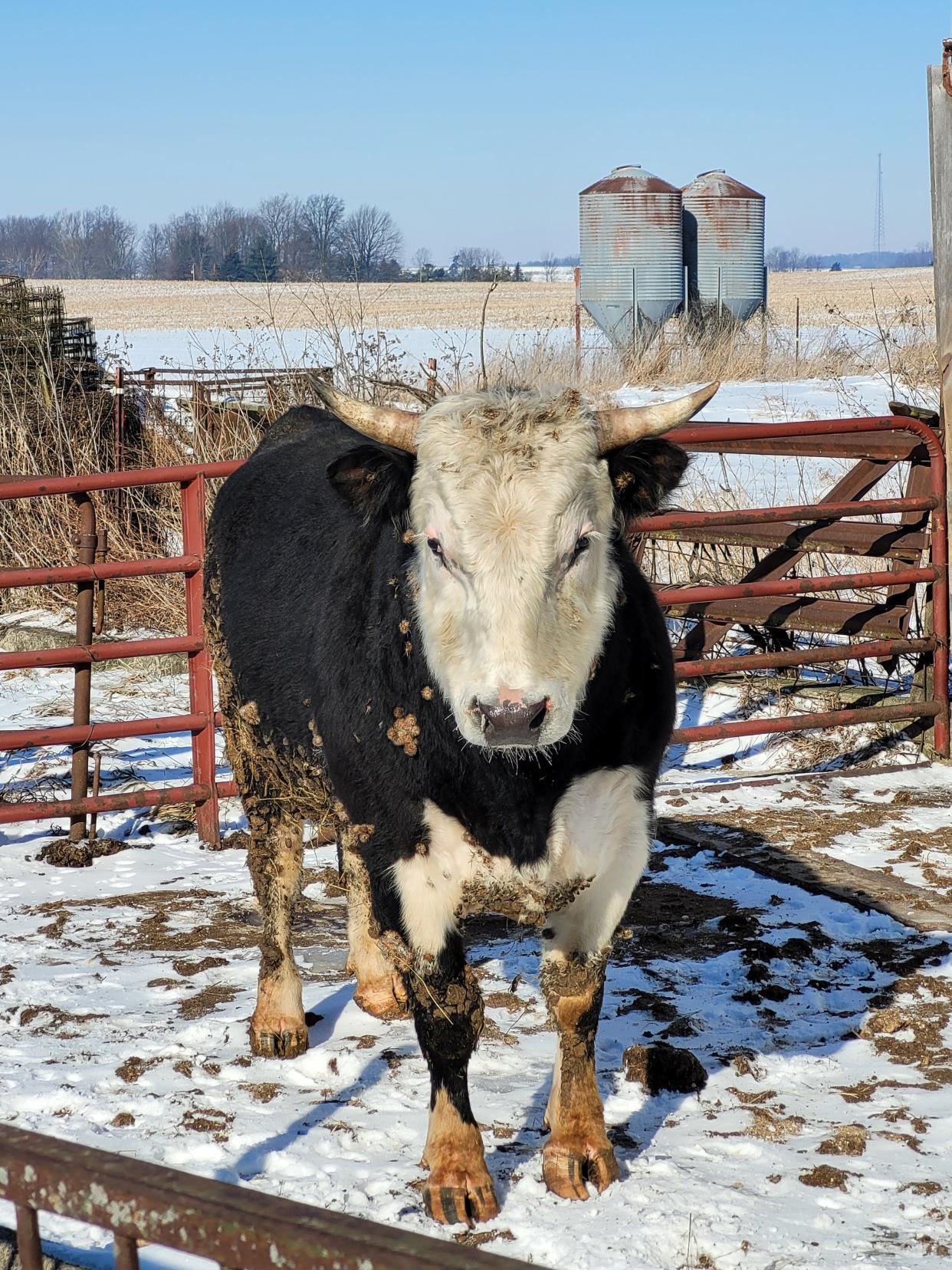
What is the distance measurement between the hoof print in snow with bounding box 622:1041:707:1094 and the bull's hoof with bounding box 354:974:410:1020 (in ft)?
2.70

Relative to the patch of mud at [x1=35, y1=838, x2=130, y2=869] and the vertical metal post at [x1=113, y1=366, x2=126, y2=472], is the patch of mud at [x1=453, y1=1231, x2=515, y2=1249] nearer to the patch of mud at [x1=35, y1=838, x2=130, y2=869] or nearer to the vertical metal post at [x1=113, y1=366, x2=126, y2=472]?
the patch of mud at [x1=35, y1=838, x2=130, y2=869]

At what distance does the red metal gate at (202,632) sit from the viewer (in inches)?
221

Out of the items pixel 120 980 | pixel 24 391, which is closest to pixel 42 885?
pixel 120 980

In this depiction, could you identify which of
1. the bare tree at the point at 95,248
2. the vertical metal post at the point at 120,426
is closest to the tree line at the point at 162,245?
the bare tree at the point at 95,248

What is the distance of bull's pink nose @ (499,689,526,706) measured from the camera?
8.66 ft

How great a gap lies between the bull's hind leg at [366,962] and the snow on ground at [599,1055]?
0.21ft

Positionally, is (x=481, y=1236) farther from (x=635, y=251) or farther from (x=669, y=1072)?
(x=635, y=251)

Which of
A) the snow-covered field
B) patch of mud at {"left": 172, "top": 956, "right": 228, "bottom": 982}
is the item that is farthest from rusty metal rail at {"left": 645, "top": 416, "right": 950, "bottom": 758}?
patch of mud at {"left": 172, "top": 956, "right": 228, "bottom": 982}

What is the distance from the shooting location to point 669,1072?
3.62 m

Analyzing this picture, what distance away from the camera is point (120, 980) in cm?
442

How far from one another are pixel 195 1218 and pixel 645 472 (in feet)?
7.56

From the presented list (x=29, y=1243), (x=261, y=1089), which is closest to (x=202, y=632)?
(x=261, y=1089)

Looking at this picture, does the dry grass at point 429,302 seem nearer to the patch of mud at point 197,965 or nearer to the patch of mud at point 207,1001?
the patch of mud at point 197,965

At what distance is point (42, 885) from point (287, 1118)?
→ 7.54ft
